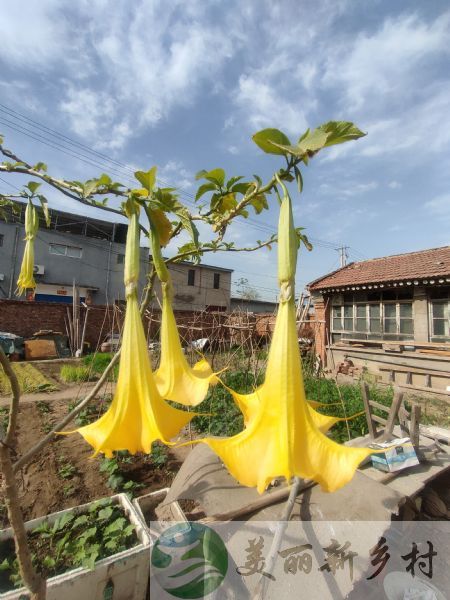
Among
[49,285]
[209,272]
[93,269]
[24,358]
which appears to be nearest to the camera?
[24,358]

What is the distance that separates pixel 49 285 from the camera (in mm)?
16797

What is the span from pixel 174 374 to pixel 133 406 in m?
0.16

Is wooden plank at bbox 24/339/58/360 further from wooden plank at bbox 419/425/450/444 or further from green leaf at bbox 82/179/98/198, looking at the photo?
green leaf at bbox 82/179/98/198

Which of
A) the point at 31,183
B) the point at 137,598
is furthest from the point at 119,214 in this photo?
the point at 137,598

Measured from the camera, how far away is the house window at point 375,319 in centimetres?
936

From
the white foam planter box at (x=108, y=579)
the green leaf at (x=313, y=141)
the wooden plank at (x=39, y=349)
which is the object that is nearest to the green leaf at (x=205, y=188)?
the green leaf at (x=313, y=141)

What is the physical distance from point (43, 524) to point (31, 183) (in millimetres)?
2135

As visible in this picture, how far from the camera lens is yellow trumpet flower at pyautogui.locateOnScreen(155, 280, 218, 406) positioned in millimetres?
684

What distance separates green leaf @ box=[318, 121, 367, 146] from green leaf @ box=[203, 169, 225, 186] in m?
0.36

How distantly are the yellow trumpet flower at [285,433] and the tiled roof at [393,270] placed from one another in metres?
9.25

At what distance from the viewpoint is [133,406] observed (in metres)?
0.58

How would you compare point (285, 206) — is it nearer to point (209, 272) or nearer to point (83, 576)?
point (83, 576)

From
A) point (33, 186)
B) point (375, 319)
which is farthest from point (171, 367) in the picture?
point (375, 319)

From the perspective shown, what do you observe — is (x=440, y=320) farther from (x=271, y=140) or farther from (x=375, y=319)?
(x=271, y=140)
